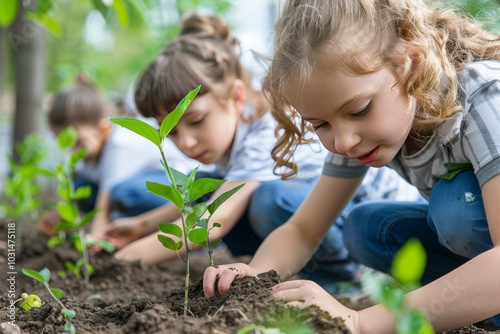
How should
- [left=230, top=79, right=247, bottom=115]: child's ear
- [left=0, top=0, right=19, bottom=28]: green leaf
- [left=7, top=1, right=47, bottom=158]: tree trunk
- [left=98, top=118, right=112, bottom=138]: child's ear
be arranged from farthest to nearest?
[left=7, top=1, right=47, bottom=158]: tree trunk
[left=98, top=118, right=112, bottom=138]: child's ear
[left=230, top=79, right=247, bottom=115]: child's ear
[left=0, top=0, right=19, bottom=28]: green leaf

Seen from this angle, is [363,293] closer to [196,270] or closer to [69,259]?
[196,270]

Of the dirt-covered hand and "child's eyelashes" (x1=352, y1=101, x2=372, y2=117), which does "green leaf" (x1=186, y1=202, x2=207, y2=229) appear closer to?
"child's eyelashes" (x1=352, y1=101, x2=372, y2=117)

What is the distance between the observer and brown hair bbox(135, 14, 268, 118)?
2.31 m

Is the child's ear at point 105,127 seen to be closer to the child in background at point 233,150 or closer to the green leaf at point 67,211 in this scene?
the child in background at point 233,150

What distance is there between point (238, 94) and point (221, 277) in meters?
1.23

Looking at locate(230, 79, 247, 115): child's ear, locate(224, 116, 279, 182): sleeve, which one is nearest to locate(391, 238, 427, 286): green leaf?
locate(224, 116, 279, 182): sleeve

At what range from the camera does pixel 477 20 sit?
1.74m

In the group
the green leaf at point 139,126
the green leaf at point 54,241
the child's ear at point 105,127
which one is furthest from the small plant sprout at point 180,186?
the child's ear at point 105,127

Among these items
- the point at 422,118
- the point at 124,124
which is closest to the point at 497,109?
the point at 422,118

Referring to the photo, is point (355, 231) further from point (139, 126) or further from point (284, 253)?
point (139, 126)

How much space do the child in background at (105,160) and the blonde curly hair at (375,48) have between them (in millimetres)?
1643

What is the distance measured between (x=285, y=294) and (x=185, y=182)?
0.29 meters

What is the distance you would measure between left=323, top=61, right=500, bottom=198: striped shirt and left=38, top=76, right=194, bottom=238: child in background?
1625mm

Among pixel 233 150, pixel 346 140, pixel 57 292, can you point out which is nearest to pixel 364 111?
pixel 346 140
